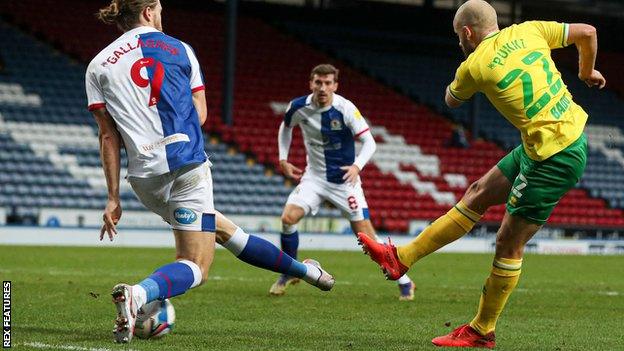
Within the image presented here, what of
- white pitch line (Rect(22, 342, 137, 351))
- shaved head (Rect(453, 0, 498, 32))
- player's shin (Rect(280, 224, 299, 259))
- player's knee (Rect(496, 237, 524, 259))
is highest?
shaved head (Rect(453, 0, 498, 32))

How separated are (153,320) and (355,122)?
217 inches

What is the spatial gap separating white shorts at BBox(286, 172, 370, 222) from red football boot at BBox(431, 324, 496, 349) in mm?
4868

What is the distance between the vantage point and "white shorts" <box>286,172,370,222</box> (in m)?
11.4

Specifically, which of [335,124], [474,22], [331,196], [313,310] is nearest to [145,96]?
[474,22]

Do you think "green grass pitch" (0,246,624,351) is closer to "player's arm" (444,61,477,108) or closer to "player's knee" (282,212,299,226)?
"player's knee" (282,212,299,226)

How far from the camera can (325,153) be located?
465 inches

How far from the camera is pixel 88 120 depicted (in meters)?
25.4

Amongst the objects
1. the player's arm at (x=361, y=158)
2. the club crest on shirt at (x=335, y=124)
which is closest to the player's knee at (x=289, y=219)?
the player's arm at (x=361, y=158)

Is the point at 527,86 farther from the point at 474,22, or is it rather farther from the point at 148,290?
the point at 148,290

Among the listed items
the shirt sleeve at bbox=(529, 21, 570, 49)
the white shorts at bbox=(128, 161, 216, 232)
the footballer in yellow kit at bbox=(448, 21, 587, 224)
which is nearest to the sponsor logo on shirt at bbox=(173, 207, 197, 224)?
the white shorts at bbox=(128, 161, 216, 232)

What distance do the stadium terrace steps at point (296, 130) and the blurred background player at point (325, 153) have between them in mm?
12523

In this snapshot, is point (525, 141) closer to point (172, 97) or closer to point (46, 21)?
point (172, 97)

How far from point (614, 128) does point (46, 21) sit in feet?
56.9

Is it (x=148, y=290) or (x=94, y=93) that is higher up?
(x=94, y=93)
